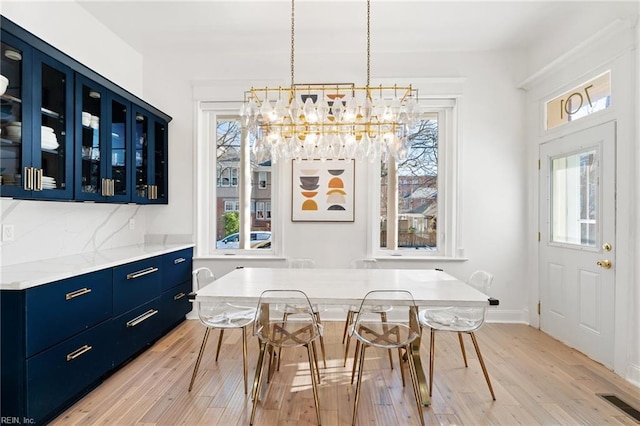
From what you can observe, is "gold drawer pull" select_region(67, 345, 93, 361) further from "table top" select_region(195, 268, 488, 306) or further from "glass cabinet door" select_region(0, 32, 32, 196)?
"glass cabinet door" select_region(0, 32, 32, 196)

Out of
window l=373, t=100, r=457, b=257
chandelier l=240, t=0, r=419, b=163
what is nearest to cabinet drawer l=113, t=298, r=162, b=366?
chandelier l=240, t=0, r=419, b=163

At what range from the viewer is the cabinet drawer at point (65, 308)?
175cm

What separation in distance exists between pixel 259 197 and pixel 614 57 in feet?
11.5

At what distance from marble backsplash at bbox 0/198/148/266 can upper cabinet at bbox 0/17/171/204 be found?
31 centimetres

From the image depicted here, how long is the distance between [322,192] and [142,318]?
2157 millimetres

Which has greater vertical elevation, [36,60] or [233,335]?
[36,60]

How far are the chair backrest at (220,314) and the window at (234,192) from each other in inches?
51.5

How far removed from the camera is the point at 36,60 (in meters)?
2.08

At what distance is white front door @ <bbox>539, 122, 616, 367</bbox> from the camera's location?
8.50 feet

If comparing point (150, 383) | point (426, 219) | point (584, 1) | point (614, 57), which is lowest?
point (150, 383)

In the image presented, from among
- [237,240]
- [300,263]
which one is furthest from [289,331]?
[237,240]

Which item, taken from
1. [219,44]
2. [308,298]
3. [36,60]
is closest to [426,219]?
[308,298]

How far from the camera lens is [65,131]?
233 centimetres

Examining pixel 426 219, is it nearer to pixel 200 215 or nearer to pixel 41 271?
pixel 200 215
